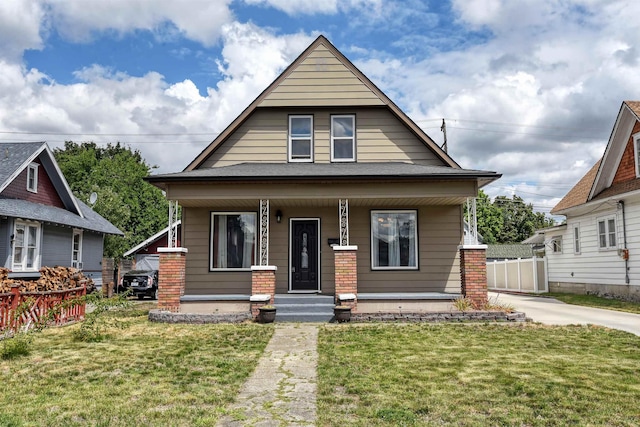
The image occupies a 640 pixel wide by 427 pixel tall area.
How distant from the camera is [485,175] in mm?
11188

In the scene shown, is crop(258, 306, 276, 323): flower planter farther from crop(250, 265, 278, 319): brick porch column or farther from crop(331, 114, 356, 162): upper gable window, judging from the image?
crop(331, 114, 356, 162): upper gable window

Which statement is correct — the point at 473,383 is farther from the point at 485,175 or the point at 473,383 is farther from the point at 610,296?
the point at 610,296

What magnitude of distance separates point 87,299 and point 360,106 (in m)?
8.74

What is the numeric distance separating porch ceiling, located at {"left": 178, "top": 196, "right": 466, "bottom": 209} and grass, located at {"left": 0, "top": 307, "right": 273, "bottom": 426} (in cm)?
403

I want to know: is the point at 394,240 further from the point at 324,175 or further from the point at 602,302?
the point at 602,302

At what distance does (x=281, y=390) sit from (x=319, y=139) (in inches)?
372

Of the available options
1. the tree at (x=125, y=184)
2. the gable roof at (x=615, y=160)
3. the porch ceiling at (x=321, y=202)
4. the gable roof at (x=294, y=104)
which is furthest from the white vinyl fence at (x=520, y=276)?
the tree at (x=125, y=184)

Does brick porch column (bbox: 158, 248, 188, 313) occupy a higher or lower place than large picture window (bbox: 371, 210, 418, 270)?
lower

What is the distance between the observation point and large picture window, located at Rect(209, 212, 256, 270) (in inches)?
520

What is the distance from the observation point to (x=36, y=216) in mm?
17719

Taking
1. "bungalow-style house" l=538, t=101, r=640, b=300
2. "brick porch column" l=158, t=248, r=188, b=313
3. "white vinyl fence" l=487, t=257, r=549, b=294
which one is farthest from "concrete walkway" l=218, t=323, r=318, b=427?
"white vinyl fence" l=487, t=257, r=549, b=294

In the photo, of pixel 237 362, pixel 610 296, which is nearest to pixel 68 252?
pixel 237 362

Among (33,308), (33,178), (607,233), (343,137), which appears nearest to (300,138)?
(343,137)

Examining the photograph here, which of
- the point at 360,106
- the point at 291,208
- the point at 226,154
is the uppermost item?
the point at 360,106
